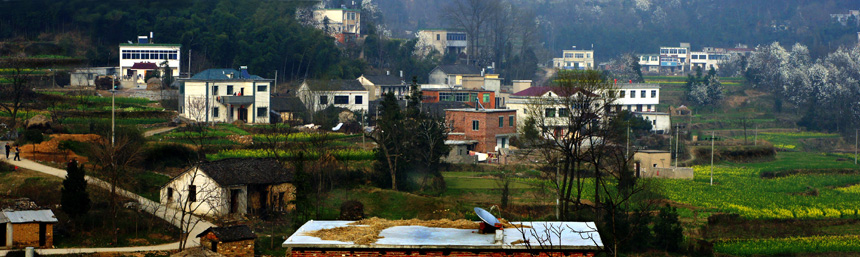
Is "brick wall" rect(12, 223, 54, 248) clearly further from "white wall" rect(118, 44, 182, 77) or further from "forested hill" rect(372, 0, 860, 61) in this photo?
"forested hill" rect(372, 0, 860, 61)

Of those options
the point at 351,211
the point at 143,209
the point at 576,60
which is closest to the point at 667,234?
the point at 351,211

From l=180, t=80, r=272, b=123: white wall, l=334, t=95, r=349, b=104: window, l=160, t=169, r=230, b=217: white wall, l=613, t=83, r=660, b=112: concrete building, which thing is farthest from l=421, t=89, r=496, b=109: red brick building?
l=160, t=169, r=230, b=217: white wall

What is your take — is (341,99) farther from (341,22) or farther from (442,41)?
(442,41)

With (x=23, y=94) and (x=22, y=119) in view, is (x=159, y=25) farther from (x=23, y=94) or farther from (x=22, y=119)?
(x=22, y=119)

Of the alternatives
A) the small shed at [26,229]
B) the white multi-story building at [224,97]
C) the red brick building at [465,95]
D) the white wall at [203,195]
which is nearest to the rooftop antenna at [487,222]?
the small shed at [26,229]

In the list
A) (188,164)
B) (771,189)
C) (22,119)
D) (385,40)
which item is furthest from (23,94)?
(385,40)

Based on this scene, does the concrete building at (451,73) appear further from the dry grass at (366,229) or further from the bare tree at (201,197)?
the dry grass at (366,229)
